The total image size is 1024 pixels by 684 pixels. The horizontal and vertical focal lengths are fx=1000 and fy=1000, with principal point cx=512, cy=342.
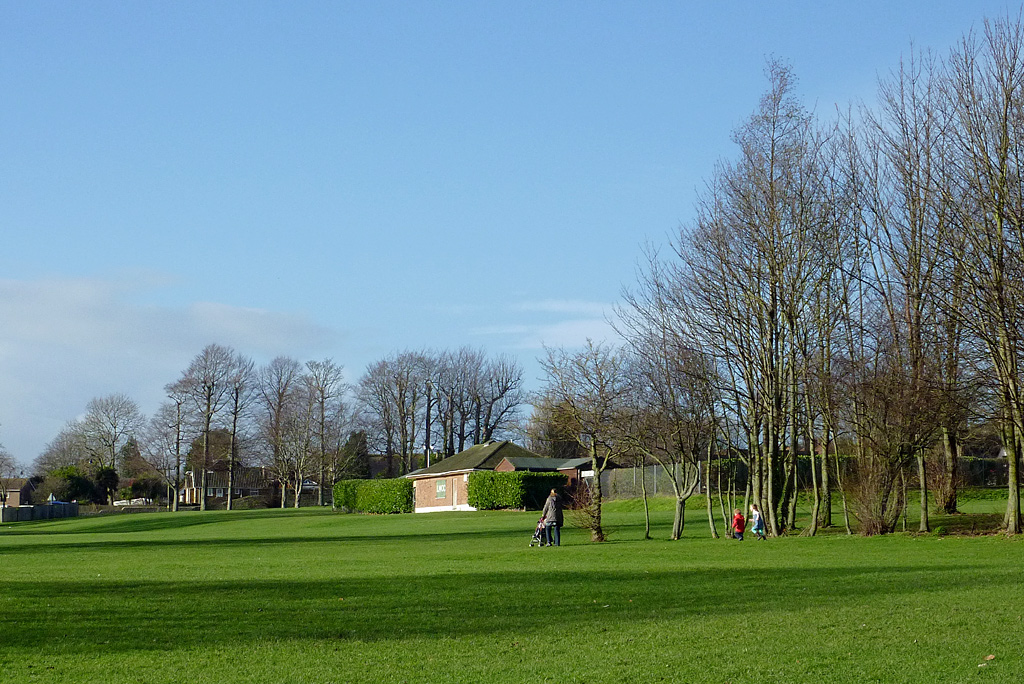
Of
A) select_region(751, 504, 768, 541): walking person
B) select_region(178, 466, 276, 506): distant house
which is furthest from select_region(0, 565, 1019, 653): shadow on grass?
select_region(178, 466, 276, 506): distant house

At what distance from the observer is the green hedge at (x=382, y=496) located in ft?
217

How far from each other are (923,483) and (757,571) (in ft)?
45.5

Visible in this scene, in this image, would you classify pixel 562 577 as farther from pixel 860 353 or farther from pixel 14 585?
pixel 860 353

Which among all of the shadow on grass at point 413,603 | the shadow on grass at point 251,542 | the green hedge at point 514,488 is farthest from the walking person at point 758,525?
the green hedge at point 514,488

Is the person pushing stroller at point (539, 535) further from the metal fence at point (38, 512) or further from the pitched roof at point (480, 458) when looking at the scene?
the metal fence at point (38, 512)

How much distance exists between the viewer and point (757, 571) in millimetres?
17750

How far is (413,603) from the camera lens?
1358cm

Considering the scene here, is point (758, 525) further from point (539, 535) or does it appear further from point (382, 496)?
point (382, 496)

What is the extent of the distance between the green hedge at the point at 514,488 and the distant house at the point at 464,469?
4155mm

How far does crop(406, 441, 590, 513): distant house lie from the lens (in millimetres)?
66000

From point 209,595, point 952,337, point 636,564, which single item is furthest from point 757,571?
point 952,337

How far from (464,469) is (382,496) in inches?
229

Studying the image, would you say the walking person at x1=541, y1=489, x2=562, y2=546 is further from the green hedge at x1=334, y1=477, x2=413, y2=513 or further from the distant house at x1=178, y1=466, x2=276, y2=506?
the distant house at x1=178, y1=466, x2=276, y2=506

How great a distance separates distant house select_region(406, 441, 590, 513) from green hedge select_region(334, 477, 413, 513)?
2.46 m
